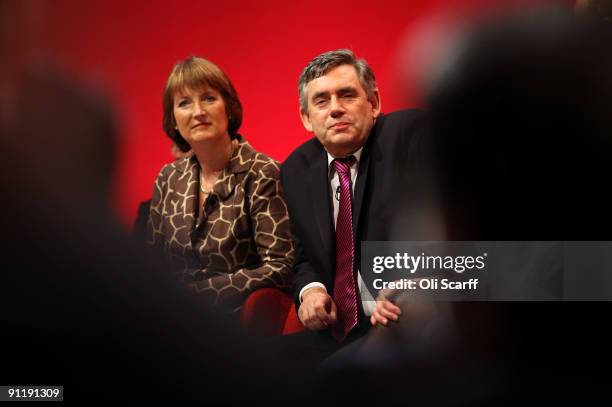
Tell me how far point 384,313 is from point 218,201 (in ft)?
2.14

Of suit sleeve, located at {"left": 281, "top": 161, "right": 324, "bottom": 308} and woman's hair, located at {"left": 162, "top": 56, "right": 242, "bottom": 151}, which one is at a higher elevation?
woman's hair, located at {"left": 162, "top": 56, "right": 242, "bottom": 151}

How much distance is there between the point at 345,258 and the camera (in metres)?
2.02

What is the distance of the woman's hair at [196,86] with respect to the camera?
2.06 meters

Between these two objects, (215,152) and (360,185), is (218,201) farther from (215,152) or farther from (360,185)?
(360,185)

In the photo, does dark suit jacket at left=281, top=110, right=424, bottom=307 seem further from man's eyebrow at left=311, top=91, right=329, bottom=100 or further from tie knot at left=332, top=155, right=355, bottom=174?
man's eyebrow at left=311, top=91, right=329, bottom=100

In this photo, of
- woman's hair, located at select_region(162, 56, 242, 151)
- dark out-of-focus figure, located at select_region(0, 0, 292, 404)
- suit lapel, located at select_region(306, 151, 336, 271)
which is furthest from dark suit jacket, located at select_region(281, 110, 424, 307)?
dark out-of-focus figure, located at select_region(0, 0, 292, 404)

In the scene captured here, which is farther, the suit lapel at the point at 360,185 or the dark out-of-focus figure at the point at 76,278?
the dark out-of-focus figure at the point at 76,278

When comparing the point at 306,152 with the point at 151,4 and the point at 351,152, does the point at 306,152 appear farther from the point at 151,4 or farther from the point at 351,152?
the point at 151,4

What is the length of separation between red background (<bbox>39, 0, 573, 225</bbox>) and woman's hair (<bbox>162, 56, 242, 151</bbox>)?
1.0 inches

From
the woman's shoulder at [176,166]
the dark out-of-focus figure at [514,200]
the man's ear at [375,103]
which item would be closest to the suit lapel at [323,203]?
the man's ear at [375,103]

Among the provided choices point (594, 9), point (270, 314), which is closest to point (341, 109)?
point (270, 314)

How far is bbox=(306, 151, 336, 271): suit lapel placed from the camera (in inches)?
78.8

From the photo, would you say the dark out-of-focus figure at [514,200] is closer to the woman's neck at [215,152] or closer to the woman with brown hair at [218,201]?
the woman with brown hair at [218,201]

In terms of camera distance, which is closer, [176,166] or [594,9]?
[594,9]
